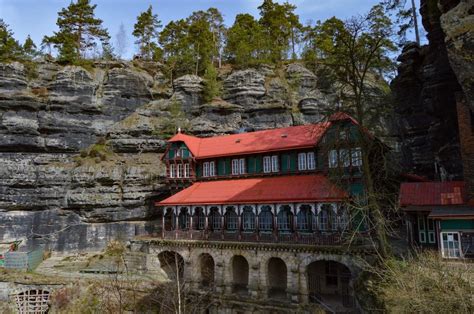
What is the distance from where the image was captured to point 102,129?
141ft

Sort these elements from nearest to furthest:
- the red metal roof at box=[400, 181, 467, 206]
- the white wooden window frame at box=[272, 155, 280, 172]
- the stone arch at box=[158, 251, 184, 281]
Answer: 1. the red metal roof at box=[400, 181, 467, 206]
2. the stone arch at box=[158, 251, 184, 281]
3. the white wooden window frame at box=[272, 155, 280, 172]

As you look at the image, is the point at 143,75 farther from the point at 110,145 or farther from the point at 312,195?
the point at 312,195

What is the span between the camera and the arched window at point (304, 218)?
28.5m

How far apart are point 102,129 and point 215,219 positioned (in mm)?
19458

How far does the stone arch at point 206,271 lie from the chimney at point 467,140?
65.1ft

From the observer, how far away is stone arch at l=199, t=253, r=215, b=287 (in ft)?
98.6

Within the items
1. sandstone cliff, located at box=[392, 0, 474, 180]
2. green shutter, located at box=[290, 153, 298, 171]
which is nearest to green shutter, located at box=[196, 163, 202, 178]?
green shutter, located at box=[290, 153, 298, 171]

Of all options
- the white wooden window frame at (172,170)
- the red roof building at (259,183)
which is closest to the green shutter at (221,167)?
the red roof building at (259,183)

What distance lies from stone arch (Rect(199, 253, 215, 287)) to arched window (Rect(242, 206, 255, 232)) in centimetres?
409

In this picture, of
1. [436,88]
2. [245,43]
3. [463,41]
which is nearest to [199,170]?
[245,43]

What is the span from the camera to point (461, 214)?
19109mm

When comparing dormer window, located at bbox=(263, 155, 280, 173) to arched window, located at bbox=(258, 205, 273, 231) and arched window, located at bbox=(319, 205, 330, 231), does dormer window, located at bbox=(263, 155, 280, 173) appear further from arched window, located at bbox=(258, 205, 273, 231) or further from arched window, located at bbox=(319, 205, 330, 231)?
arched window, located at bbox=(319, 205, 330, 231)

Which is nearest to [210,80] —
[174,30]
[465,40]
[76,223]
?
[174,30]

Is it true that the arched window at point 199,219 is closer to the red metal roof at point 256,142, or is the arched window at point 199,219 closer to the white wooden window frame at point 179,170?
the white wooden window frame at point 179,170
